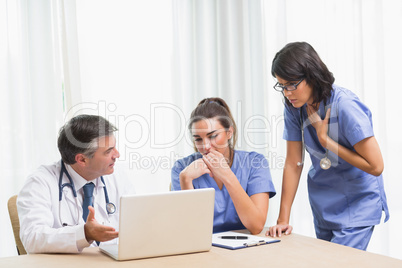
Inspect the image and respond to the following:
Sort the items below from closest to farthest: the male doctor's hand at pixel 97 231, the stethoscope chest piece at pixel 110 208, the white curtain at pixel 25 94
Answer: the male doctor's hand at pixel 97 231 → the stethoscope chest piece at pixel 110 208 → the white curtain at pixel 25 94

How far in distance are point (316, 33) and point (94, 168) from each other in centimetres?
201

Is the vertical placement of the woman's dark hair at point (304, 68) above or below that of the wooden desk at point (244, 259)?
above

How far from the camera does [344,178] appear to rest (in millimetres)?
1887

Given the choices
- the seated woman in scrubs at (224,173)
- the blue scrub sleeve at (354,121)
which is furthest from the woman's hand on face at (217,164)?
the blue scrub sleeve at (354,121)

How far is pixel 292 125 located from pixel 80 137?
37.7 inches

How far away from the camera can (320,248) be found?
1523 millimetres

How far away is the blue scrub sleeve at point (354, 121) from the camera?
5.68 ft

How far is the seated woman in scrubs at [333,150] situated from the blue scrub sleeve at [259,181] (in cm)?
8

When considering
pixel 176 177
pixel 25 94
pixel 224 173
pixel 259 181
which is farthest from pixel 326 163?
pixel 25 94

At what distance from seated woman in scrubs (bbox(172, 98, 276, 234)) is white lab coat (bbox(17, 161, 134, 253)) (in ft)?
1.09

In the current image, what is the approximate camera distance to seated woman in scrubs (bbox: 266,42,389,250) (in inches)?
69.2

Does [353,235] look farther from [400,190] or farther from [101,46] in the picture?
[101,46]

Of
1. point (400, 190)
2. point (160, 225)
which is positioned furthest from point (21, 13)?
point (400, 190)

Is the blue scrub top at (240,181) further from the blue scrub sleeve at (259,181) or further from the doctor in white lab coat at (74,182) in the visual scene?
the doctor in white lab coat at (74,182)
